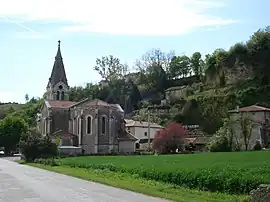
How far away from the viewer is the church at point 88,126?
83000 millimetres

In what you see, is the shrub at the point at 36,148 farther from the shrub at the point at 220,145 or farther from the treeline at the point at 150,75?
the treeline at the point at 150,75

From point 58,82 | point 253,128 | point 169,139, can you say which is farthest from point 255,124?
point 58,82

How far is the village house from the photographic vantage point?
73438mm

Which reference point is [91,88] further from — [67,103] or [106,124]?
[106,124]

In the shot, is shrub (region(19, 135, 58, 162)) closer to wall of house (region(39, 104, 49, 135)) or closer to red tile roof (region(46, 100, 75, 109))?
red tile roof (region(46, 100, 75, 109))

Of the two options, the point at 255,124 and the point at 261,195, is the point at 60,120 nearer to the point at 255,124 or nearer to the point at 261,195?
the point at 255,124

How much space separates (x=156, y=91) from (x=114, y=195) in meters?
112

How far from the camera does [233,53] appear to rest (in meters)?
111

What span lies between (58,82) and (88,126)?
46.1 feet

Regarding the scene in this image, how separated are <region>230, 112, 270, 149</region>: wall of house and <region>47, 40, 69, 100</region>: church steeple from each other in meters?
35.7

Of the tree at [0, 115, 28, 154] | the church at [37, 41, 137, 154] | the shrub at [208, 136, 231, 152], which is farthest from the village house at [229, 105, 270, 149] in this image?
the tree at [0, 115, 28, 154]

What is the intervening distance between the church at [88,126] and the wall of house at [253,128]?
20503 mm

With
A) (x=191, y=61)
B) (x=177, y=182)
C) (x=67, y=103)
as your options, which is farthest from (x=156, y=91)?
(x=177, y=182)

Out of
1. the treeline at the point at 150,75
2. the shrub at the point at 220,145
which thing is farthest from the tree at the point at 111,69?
the shrub at the point at 220,145
